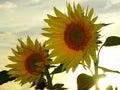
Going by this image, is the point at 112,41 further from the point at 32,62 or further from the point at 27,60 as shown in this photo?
the point at 27,60

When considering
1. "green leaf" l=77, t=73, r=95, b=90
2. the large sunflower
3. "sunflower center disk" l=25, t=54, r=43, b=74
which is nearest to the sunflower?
"sunflower center disk" l=25, t=54, r=43, b=74

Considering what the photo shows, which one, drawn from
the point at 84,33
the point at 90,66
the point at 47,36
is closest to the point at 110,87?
the point at 90,66

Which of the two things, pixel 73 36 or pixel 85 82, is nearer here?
pixel 85 82

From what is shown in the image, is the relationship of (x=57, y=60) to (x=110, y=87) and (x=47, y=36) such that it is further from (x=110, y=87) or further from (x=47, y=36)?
(x=110, y=87)

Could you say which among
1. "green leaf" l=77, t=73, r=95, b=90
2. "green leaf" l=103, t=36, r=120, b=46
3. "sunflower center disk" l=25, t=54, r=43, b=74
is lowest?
"green leaf" l=77, t=73, r=95, b=90

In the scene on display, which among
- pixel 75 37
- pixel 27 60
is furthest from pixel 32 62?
pixel 75 37

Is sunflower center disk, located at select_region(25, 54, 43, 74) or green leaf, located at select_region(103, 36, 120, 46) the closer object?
green leaf, located at select_region(103, 36, 120, 46)

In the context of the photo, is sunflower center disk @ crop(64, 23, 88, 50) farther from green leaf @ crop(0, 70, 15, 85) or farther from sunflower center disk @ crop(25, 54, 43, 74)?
green leaf @ crop(0, 70, 15, 85)
